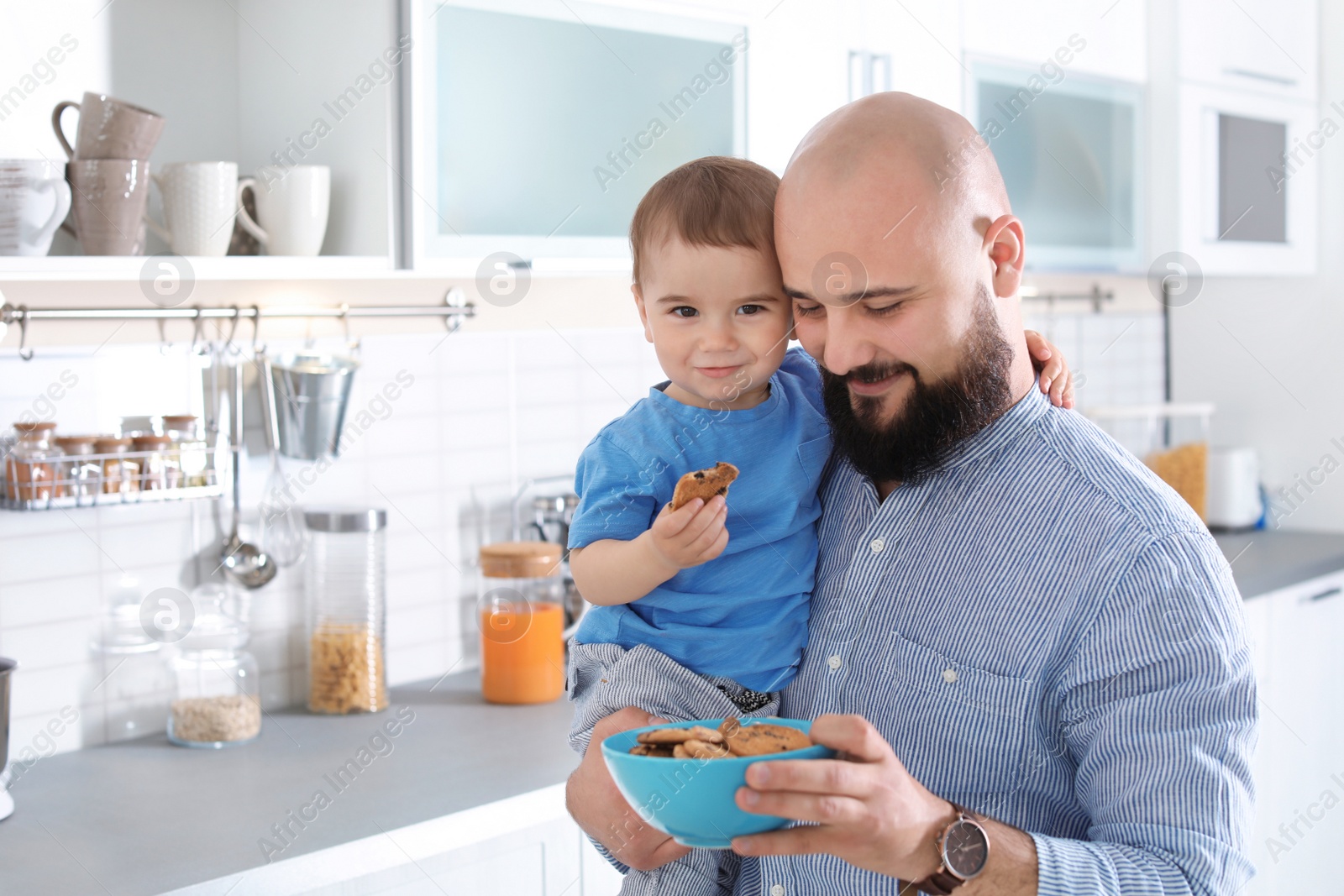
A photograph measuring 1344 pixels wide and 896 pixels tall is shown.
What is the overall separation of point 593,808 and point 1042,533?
468 mm

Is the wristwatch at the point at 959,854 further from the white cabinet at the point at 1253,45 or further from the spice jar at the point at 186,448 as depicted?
the white cabinet at the point at 1253,45

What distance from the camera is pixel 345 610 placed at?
199 cm

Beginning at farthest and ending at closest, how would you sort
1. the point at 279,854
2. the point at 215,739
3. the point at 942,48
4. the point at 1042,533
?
the point at 942,48, the point at 215,739, the point at 279,854, the point at 1042,533

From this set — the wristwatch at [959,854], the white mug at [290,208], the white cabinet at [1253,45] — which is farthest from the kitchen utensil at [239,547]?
the white cabinet at [1253,45]

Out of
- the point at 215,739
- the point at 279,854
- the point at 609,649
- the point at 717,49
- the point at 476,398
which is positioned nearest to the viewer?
the point at 609,649

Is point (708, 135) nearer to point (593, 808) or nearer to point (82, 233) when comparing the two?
point (82, 233)

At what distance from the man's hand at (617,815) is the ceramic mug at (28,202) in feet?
2.99

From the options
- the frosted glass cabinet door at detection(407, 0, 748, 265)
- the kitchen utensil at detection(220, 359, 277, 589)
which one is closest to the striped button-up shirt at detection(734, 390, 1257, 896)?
the frosted glass cabinet door at detection(407, 0, 748, 265)

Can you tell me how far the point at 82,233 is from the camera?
1555 millimetres

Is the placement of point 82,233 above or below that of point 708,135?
below

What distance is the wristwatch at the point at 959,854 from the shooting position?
0.89m

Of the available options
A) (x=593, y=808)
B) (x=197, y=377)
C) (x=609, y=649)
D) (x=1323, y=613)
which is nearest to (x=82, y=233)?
(x=197, y=377)

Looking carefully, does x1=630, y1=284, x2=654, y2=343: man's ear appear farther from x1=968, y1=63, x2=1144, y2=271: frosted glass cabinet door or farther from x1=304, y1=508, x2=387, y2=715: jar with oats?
x1=968, y1=63, x2=1144, y2=271: frosted glass cabinet door

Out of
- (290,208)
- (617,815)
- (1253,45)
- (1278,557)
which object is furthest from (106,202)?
(1253,45)
